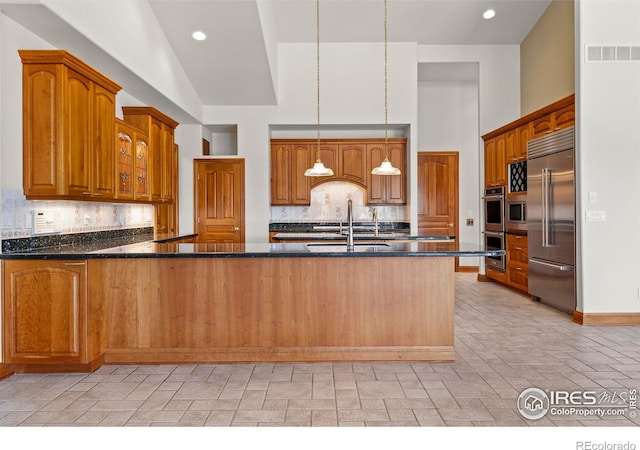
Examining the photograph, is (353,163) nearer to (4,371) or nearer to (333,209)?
(333,209)

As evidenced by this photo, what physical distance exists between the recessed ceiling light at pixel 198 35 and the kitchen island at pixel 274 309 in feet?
11.3

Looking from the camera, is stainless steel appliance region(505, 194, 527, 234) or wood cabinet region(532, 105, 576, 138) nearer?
wood cabinet region(532, 105, 576, 138)

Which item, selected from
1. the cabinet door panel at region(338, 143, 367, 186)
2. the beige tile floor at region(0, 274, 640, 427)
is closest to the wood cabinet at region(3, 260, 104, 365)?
the beige tile floor at region(0, 274, 640, 427)

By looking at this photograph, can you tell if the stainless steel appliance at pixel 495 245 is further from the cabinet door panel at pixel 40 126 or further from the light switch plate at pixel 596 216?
the cabinet door panel at pixel 40 126

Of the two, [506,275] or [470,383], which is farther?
[506,275]

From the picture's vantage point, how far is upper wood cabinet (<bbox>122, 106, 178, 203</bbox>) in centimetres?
527

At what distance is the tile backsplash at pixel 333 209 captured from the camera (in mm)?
7934

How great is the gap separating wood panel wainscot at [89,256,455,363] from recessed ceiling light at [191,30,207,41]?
11.3 ft

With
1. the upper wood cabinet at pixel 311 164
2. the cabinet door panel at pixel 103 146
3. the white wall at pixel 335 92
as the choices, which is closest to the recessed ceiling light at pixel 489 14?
the white wall at pixel 335 92

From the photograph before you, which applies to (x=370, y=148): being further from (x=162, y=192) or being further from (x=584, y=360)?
(x=584, y=360)

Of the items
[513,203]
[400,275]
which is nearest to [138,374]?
[400,275]

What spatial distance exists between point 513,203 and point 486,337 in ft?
9.35

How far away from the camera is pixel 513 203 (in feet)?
21.2

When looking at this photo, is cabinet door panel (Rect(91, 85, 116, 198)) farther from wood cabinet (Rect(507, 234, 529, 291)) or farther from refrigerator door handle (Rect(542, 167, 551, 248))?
wood cabinet (Rect(507, 234, 529, 291))
